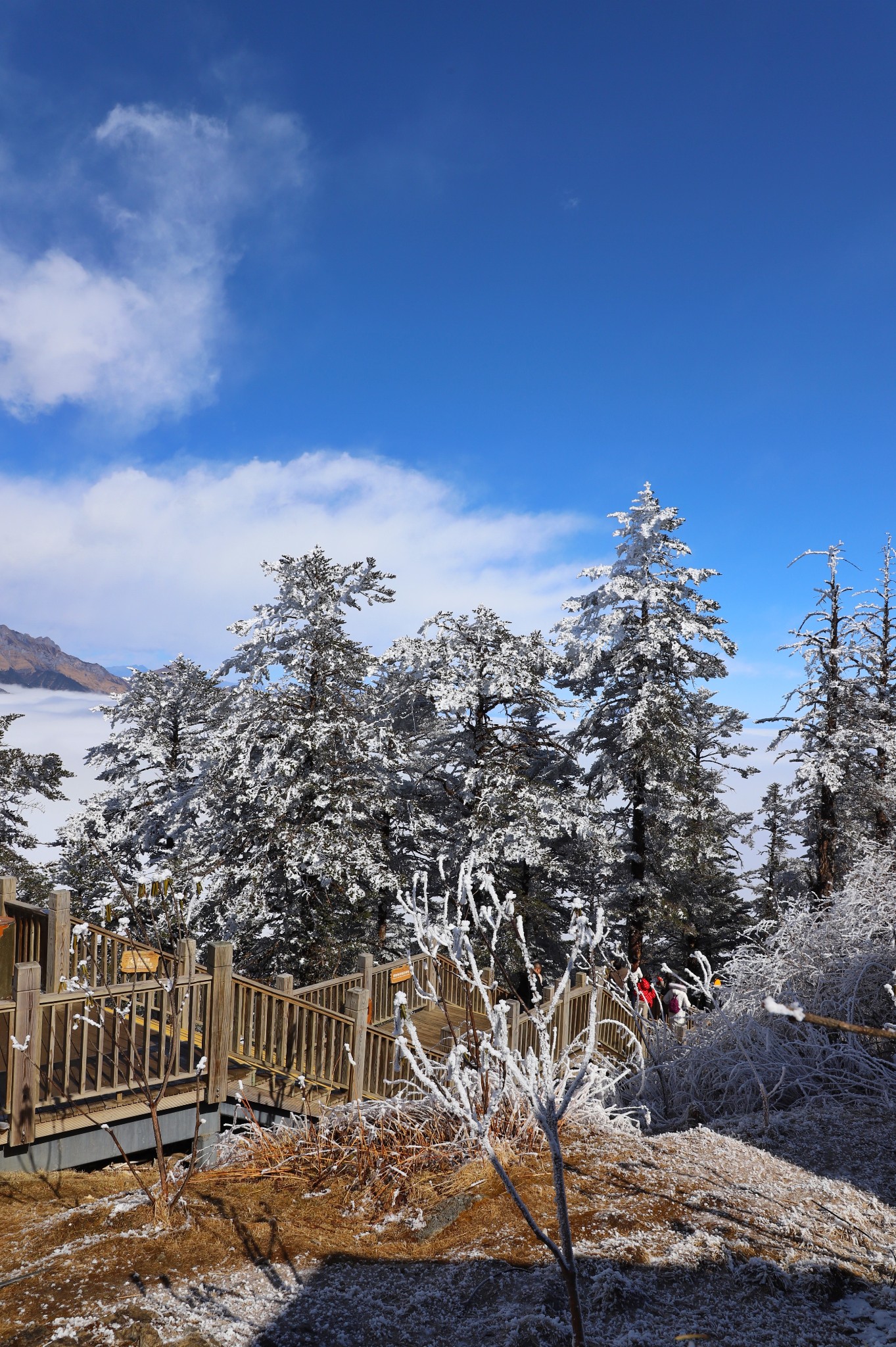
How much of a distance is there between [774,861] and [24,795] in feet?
82.5

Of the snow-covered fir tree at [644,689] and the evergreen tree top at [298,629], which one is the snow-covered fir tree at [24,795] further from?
the snow-covered fir tree at [644,689]

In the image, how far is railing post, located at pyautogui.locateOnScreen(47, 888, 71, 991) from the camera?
29.2 ft

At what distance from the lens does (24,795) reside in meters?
21.6

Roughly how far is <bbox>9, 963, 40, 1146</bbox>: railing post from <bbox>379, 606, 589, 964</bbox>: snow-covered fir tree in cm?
965

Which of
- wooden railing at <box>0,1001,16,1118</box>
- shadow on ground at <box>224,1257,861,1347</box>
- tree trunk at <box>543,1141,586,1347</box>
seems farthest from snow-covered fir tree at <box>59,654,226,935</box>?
tree trunk at <box>543,1141,586,1347</box>

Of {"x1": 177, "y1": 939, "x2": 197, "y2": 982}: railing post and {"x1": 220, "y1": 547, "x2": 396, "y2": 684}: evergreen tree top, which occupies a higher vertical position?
{"x1": 220, "y1": 547, "x2": 396, "y2": 684}: evergreen tree top

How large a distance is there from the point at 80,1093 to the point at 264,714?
939cm

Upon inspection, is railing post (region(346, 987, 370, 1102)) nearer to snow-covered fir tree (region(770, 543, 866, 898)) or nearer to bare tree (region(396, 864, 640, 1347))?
bare tree (region(396, 864, 640, 1347))

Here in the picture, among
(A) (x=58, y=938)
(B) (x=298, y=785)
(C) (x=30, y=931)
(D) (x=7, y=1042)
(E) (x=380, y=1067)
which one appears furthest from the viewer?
(B) (x=298, y=785)

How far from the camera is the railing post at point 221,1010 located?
7484mm

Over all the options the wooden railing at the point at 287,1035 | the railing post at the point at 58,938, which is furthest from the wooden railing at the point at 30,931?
the wooden railing at the point at 287,1035

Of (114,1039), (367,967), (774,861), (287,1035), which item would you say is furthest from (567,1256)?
(774,861)

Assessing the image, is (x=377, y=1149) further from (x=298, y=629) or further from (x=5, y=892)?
(x=298, y=629)

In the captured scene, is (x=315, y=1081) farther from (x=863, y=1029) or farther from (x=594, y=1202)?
(x=863, y=1029)
